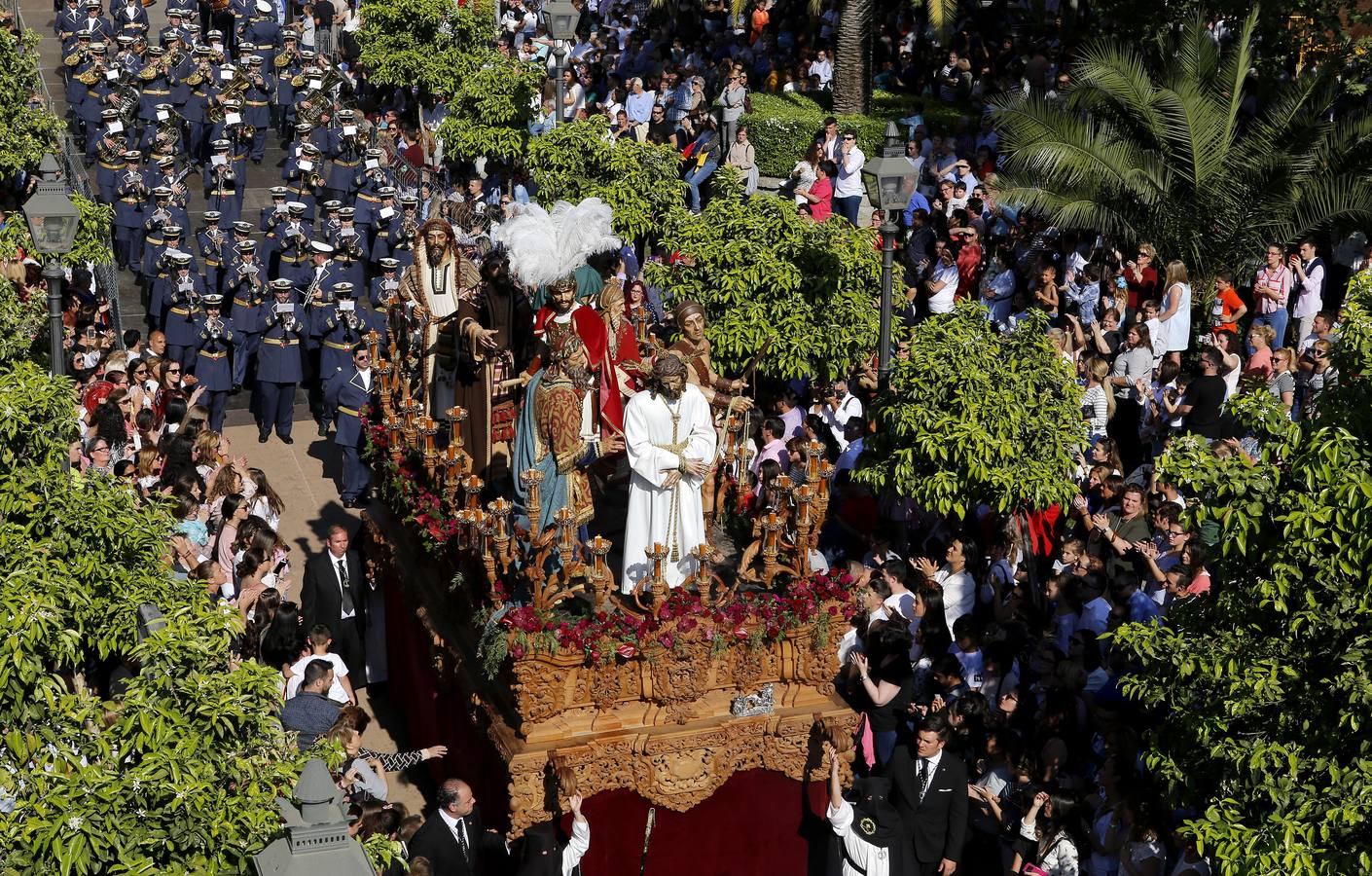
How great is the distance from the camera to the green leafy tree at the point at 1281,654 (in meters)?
8.26

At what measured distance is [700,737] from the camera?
39.9 feet

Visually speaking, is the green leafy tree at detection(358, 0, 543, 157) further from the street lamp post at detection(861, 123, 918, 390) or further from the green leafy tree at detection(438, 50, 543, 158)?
the street lamp post at detection(861, 123, 918, 390)

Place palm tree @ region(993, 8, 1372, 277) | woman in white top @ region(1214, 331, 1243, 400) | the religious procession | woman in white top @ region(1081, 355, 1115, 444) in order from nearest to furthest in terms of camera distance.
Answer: the religious procession
woman in white top @ region(1214, 331, 1243, 400)
woman in white top @ region(1081, 355, 1115, 444)
palm tree @ region(993, 8, 1372, 277)

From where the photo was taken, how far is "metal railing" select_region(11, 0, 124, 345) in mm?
22359

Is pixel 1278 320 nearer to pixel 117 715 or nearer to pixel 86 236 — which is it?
pixel 86 236

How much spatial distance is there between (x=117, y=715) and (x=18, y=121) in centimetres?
1574

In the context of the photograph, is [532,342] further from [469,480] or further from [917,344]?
[917,344]

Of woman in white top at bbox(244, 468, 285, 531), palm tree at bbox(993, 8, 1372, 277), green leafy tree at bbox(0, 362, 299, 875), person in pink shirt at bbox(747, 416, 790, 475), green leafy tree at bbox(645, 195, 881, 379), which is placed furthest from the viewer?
palm tree at bbox(993, 8, 1372, 277)

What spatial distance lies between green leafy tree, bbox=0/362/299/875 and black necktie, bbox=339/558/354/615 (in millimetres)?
4740

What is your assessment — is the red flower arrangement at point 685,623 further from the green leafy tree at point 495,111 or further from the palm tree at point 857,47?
the green leafy tree at point 495,111

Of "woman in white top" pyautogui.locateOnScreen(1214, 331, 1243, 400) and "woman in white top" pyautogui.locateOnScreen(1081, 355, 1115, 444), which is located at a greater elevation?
"woman in white top" pyautogui.locateOnScreen(1214, 331, 1243, 400)

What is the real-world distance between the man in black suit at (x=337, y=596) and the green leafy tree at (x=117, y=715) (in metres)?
4.62

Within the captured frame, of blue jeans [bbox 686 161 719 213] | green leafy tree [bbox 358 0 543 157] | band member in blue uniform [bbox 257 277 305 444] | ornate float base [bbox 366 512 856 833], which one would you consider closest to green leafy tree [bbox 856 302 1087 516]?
ornate float base [bbox 366 512 856 833]

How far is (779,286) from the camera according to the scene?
17203 millimetres
